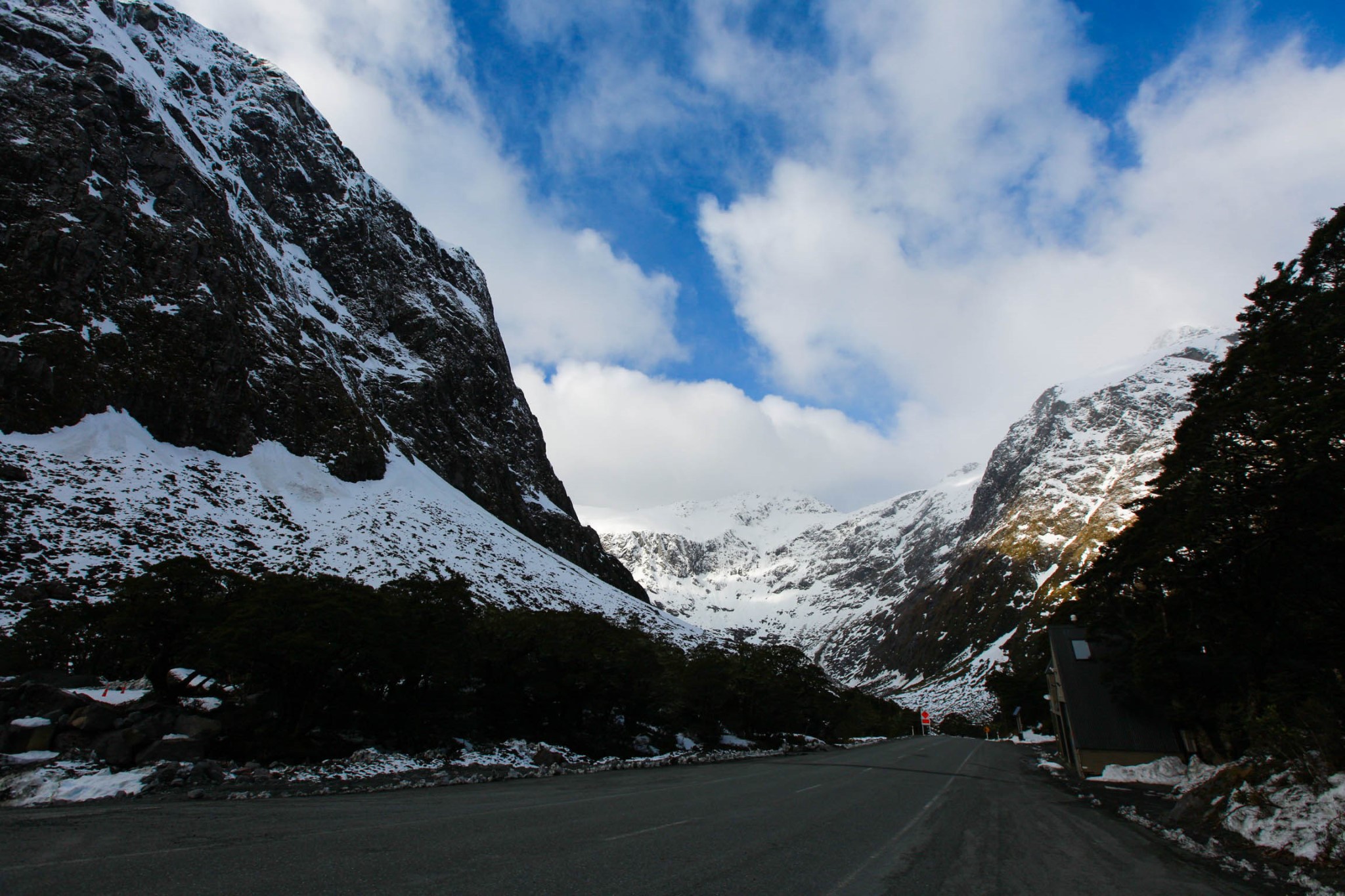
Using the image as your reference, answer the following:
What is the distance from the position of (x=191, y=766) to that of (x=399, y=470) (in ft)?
234

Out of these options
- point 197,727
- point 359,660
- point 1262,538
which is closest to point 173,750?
point 197,727

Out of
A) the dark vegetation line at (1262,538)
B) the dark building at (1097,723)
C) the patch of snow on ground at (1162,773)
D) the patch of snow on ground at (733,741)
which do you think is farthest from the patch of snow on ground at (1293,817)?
the patch of snow on ground at (733,741)

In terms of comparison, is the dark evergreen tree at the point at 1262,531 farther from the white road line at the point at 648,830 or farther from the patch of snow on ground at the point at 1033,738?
the patch of snow on ground at the point at 1033,738

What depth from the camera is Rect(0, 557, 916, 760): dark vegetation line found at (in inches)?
907

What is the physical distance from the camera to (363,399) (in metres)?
92.6

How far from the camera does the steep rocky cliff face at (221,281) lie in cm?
5634

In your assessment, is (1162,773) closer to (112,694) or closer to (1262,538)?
(1262,538)

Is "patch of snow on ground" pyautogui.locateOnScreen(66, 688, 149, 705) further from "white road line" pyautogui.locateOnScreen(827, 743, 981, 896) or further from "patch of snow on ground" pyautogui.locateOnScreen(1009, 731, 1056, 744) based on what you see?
"patch of snow on ground" pyautogui.locateOnScreen(1009, 731, 1056, 744)

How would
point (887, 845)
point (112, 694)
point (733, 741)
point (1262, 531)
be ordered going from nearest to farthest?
point (887, 845) → point (1262, 531) → point (112, 694) → point (733, 741)

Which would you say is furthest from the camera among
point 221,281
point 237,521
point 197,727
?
point 221,281

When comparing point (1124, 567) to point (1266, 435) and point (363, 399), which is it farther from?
point (363, 399)

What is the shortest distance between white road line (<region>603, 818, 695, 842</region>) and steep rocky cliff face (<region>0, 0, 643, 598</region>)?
4398 cm

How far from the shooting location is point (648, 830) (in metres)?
10.3

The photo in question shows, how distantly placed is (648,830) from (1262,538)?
21.2 meters
